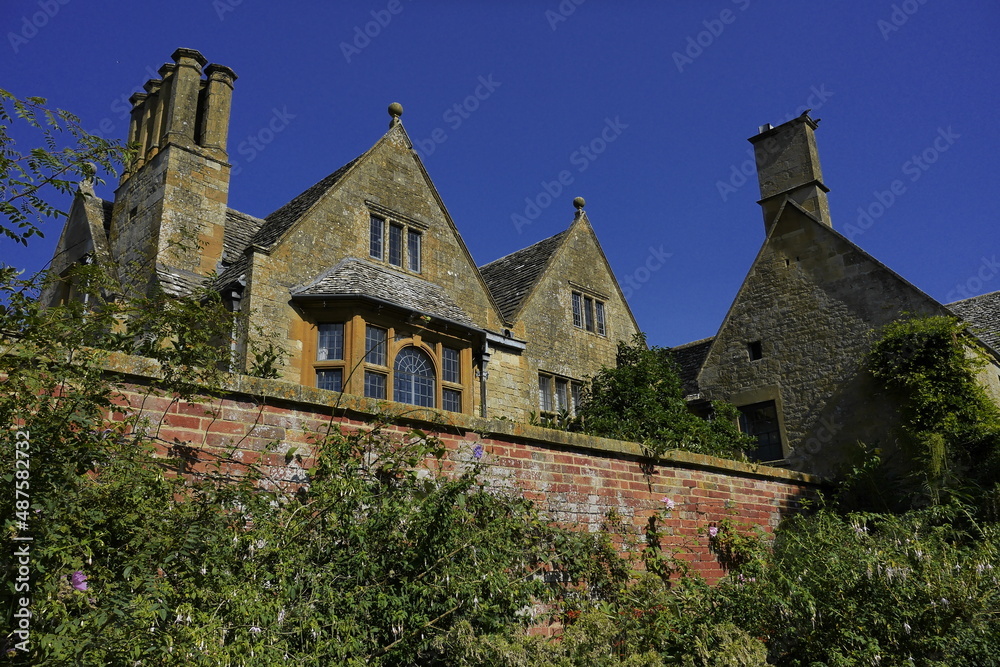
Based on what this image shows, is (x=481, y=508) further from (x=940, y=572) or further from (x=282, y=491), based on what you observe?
(x=940, y=572)

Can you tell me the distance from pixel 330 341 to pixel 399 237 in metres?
3.47

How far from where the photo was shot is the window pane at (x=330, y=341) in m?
13.1

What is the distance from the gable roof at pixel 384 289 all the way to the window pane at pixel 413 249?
0.40 metres

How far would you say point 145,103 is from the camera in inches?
639

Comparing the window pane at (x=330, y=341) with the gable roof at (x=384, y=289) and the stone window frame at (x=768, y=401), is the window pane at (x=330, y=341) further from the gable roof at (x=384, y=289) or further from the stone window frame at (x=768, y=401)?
the stone window frame at (x=768, y=401)

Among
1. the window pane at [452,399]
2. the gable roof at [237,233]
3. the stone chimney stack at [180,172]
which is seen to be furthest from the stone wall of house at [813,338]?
the stone chimney stack at [180,172]

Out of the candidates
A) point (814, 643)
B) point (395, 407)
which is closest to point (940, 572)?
point (814, 643)

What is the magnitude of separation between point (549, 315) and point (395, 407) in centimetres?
1250

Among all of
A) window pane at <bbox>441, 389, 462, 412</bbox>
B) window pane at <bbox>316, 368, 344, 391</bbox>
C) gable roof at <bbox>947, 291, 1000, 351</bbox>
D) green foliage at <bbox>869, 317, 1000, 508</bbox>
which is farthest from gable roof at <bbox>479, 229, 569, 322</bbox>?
gable roof at <bbox>947, 291, 1000, 351</bbox>

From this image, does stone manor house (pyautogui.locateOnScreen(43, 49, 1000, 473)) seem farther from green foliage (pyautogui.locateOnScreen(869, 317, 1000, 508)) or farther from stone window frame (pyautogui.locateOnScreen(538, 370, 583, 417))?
green foliage (pyautogui.locateOnScreen(869, 317, 1000, 508))

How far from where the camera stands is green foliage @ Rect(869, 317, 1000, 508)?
12.3m

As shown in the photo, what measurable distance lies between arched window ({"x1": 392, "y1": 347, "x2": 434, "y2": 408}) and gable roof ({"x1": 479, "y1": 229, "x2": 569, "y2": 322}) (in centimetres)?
360

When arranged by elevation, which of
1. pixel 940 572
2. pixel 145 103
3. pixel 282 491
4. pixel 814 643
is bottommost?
pixel 814 643

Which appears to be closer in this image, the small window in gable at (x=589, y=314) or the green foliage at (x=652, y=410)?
the green foliage at (x=652, y=410)
